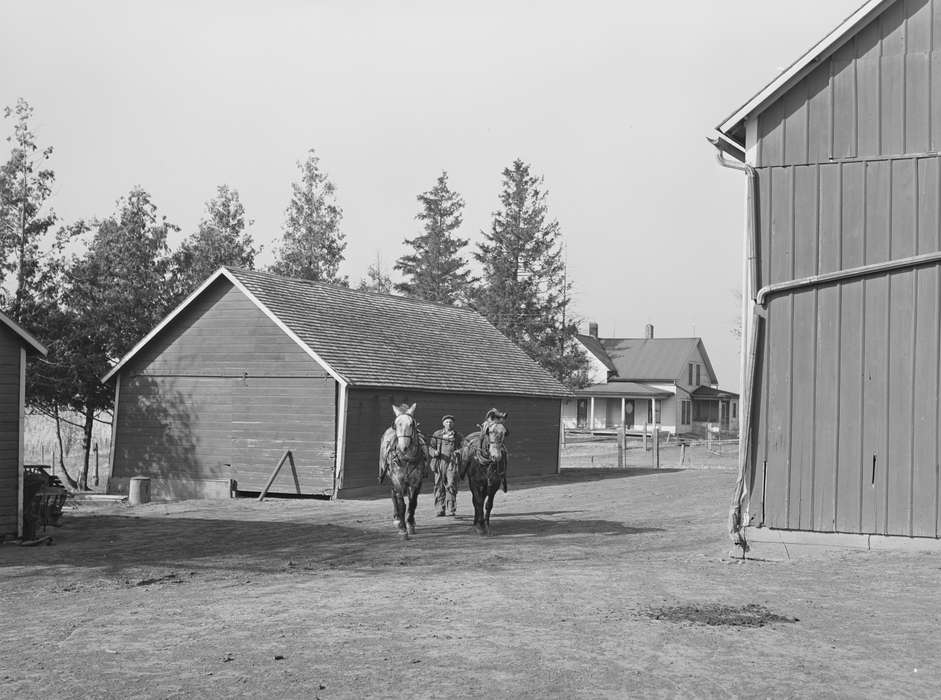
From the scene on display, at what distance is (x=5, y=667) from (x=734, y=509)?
10.2m

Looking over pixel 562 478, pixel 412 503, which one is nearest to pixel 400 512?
pixel 412 503

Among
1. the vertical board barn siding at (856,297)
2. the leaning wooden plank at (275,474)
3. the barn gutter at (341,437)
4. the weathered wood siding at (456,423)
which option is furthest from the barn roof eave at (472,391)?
the vertical board barn siding at (856,297)

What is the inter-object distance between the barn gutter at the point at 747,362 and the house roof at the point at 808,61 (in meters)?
0.82

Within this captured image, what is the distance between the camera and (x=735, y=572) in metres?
13.9

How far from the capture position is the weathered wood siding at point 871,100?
15141mm

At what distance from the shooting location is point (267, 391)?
28.9 metres

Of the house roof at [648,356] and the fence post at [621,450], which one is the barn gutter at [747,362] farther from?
the house roof at [648,356]

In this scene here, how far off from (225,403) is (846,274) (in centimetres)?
1911

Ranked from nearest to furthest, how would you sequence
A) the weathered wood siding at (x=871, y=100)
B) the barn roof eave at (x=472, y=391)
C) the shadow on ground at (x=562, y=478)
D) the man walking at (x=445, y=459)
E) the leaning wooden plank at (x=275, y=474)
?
1. the weathered wood siding at (x=871, y=100)
2. the man walking at (x=445, y=459)
3. the leaning wooden plank at (x=275, y=474)
4. the barn roof eave at (x=472, y=391)
5. the shadow on ground at (x=562, y=478)

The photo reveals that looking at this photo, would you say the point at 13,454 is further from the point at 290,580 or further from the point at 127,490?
the point at 127,490

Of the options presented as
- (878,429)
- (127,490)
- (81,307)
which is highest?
(81,307)

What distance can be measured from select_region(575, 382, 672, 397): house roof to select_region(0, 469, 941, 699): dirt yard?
5274cm

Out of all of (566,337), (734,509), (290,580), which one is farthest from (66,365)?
(566,337)

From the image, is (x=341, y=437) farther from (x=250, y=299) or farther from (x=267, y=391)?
(x=250, y=299)
